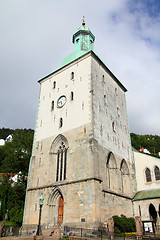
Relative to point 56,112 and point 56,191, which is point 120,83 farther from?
point 56,191

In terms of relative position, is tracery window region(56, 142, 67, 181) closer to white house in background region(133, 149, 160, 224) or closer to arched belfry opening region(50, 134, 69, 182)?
arched belfry opening region(50, 134, 69, 182)

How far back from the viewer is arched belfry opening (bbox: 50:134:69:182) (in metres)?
20.6

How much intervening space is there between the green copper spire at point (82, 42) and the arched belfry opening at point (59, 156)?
438 inches

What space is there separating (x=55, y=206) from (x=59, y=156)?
484 cm

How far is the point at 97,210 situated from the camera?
1628 centimetres

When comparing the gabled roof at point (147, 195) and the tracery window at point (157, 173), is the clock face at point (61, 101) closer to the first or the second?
the tracery window at point (157, 173)

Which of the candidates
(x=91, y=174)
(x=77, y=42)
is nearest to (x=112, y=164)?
(x=91, y=174)

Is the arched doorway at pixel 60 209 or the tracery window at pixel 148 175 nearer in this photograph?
the arched doorway at pixel 60 209

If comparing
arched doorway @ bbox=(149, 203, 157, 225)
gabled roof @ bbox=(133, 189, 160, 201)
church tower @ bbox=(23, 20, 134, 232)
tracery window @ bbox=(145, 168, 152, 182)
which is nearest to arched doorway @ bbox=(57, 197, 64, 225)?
church tower @ bbox=(23, 20, 134, 232)

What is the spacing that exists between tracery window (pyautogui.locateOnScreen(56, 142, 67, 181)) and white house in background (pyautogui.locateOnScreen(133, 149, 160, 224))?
824 cm

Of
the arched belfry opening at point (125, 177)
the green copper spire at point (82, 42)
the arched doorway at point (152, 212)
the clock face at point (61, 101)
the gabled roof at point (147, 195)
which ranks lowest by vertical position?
the arched doorway at point (152, 212)

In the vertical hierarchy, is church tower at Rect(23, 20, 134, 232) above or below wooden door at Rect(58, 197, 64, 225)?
above

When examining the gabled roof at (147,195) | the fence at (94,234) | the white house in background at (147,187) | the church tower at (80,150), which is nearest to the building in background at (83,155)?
the church tower at (80,150)

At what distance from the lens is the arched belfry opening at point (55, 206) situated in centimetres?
1914
